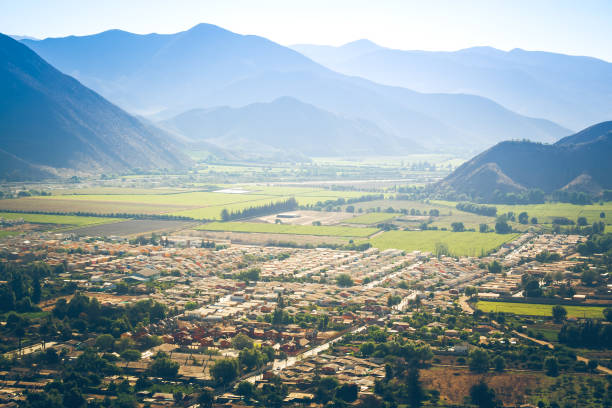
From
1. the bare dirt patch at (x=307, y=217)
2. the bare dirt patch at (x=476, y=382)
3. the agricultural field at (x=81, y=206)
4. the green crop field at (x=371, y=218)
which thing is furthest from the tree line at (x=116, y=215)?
the bare dirt patch at (x=476, y=382)

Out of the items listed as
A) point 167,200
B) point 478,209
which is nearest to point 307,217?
point 478,209

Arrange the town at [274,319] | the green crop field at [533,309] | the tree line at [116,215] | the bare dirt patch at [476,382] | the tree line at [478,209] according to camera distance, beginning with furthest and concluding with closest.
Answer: the tree line at [478,209]
the tree line at [116,215]
the green crop field at [533,309]
the town at [274,319]
the bare dirt patch at [476,382]

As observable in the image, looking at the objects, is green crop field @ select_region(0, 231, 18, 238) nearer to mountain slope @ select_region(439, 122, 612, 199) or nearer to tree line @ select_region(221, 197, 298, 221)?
tree line @ select_region(221, 197, 298, 221)

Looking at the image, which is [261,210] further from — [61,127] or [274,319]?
[61,127]

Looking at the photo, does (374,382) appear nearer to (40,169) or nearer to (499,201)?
(499,201)

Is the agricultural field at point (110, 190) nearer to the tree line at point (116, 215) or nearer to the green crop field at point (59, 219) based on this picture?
the tree line at point (116, 215)

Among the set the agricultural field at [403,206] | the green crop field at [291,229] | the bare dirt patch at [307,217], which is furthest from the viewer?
the agricultural field at [403,206]
